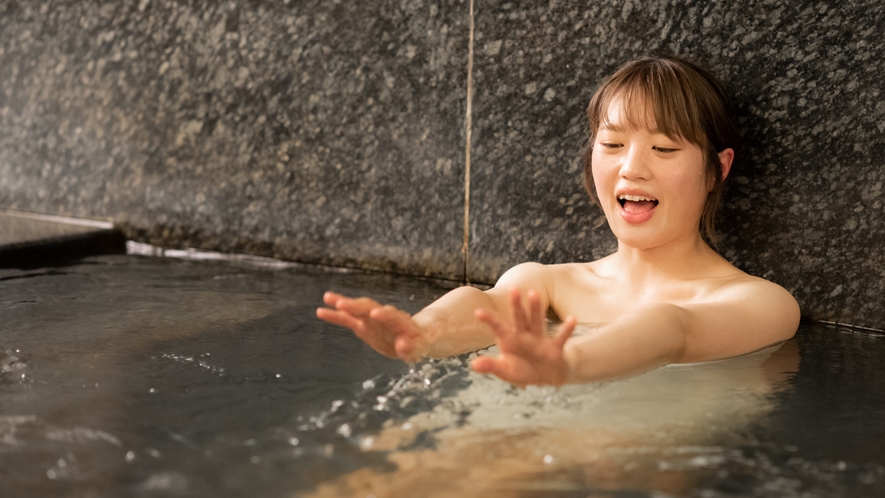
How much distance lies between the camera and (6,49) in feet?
13.4

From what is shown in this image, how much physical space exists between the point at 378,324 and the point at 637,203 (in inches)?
38.2


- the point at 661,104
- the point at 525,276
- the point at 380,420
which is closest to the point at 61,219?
the point at 525,276

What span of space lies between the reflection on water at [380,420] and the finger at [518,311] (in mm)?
241

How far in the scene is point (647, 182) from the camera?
2.31 metres

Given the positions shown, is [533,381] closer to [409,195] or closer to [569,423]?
[569,423]

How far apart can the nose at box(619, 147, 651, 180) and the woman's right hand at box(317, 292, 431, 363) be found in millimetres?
791

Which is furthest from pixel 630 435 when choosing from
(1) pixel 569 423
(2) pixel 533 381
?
(2) pixel 533 381

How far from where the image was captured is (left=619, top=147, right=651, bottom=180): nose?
230 cm

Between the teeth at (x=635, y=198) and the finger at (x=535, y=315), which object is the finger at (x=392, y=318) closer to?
the finger at (x=535, y=315)

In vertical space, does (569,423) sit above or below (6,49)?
below

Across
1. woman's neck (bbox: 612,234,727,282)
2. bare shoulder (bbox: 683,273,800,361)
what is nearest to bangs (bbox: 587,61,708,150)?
woman's neck (bbox: 612,234,727,282)

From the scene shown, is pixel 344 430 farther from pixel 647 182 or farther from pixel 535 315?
pixel 647 182

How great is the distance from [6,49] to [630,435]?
3.78m

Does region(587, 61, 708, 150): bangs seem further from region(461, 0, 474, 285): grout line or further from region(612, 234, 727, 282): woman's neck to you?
region(461, 0, 474, 285): grout line
